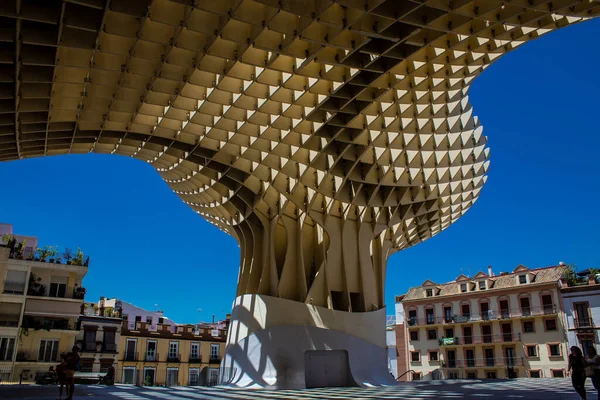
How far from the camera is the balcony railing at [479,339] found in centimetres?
5407

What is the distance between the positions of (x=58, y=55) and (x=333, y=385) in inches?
882

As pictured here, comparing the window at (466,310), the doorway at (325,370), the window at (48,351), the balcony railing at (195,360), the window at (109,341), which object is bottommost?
the doorway at (325,370)

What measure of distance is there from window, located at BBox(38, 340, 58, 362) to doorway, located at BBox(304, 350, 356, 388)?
2434 cm

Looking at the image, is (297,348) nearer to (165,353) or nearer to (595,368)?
(595,368)

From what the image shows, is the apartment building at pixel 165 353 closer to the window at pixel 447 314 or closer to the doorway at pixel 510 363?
the window at pixel 447 314

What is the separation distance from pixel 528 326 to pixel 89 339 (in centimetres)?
4531

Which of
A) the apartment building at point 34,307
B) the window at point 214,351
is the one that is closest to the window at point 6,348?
the apartment building at point 34,307

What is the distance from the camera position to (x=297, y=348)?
2878 centimetres

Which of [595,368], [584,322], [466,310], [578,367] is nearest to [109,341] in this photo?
[466,310]

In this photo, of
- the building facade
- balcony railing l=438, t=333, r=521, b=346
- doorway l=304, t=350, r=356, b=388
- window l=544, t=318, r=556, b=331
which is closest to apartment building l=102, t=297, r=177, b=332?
the building facade

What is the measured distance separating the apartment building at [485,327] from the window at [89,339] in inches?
1342

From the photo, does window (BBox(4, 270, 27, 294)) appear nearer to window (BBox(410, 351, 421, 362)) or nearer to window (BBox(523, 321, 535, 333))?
window (BBox(410, 351, 421, 362))

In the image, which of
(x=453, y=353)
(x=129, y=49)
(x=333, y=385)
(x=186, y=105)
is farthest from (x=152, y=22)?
(x=453, y=353)

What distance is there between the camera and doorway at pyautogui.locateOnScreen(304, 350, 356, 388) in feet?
95.1
